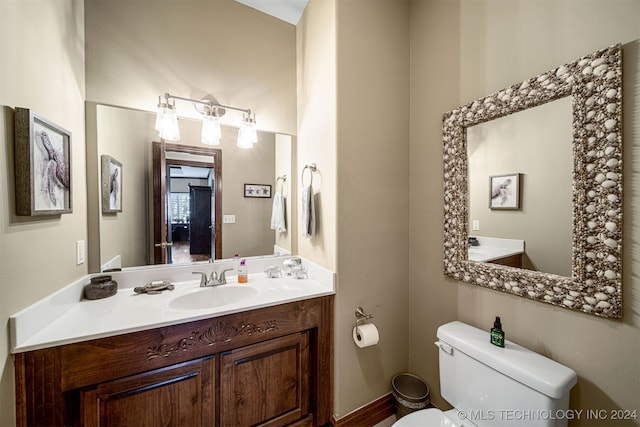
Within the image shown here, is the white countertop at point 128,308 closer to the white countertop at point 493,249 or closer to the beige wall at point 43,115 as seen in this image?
the beige wall at point 43,115

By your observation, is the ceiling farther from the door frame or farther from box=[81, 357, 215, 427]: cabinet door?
box=[81, 357, 215, 427]: cabinet door

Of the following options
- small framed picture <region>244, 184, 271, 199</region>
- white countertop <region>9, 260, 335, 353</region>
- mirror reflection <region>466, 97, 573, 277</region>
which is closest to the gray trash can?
white countertop <region>9, 260, 335, 353</region>

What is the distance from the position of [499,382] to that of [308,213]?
1.21 m

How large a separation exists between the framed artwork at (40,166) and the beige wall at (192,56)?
1.52ft

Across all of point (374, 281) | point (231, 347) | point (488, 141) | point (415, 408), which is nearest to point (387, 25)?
point (488, 141)

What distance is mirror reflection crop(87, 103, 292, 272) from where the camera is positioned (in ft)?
4.41

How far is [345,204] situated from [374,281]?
53cm

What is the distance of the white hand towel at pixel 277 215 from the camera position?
1819mm

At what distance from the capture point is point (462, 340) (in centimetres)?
116

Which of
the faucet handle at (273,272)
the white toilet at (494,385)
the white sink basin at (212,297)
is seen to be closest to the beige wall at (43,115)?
the white sink basin at (212,297)

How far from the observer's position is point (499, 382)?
1.00m

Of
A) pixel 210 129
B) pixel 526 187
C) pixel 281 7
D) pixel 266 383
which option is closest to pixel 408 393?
pixel 266 383

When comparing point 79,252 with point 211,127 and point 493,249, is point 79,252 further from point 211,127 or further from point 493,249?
point 493,249

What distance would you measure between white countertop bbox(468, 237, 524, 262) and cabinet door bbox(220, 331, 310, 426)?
1.02 metres
